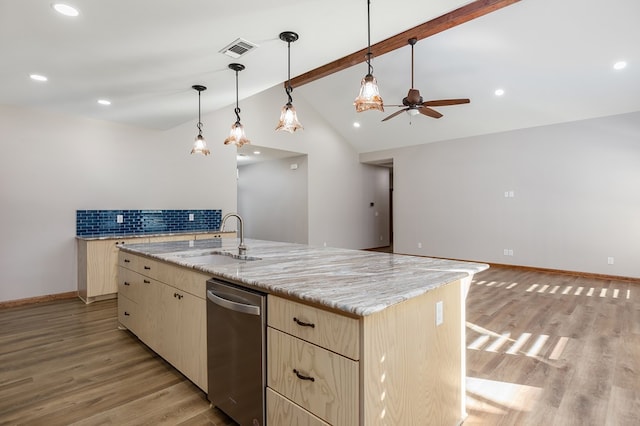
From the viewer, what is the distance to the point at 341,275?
5.28 feet

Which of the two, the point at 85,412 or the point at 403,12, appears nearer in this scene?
the point at 85,412

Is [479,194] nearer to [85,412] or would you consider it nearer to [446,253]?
[446,253]

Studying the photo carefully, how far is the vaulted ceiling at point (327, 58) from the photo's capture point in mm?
2023

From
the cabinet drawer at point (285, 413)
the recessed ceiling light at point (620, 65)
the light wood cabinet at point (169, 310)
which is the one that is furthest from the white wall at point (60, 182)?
the recessed ceiling light at point (620, 65)

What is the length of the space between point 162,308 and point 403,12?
2603mm

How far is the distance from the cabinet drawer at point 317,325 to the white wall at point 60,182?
4.26 meters

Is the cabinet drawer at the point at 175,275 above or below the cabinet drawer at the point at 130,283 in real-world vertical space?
above

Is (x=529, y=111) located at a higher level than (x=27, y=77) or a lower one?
higher

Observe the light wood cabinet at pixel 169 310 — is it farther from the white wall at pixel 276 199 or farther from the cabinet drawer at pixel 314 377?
the white wall at pixel 276 199

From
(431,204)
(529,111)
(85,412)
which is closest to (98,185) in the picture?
(85,412)

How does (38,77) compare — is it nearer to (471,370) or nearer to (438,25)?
(438,25)

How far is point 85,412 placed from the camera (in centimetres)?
186

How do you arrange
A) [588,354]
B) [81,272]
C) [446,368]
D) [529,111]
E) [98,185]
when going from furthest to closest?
[529,111], [98,185], [81,272], [588,354], [446,368]

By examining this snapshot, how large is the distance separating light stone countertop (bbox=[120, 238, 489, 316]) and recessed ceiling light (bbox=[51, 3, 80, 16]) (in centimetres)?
157
